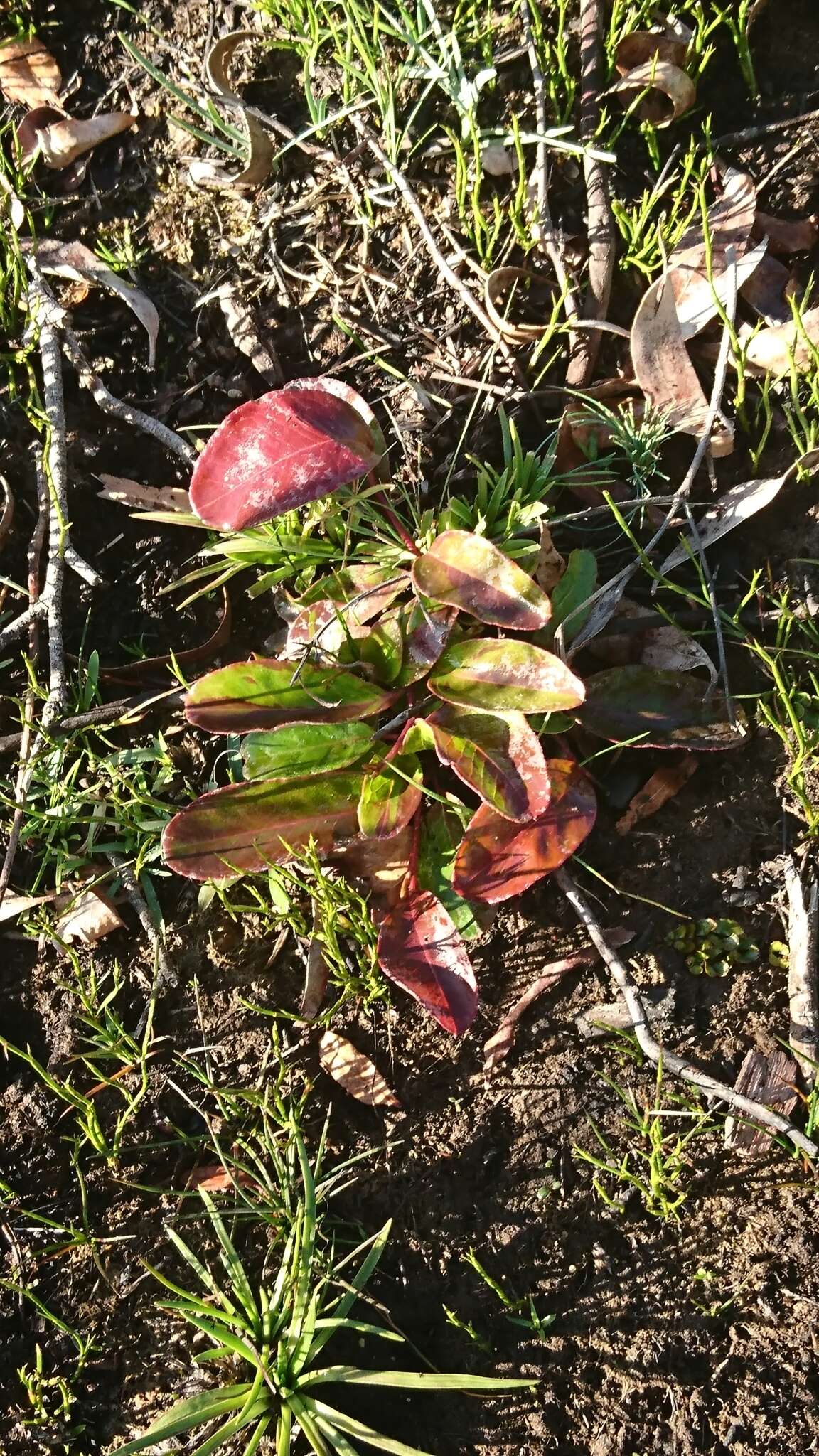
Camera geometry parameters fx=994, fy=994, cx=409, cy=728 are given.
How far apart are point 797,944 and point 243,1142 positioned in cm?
95

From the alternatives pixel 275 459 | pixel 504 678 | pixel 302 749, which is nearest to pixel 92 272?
pixel 275 459

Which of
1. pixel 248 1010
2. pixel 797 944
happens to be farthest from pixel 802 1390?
pixel 248 1010

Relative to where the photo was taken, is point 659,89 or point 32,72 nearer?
point 659,89

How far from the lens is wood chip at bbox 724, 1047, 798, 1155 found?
1521 mm

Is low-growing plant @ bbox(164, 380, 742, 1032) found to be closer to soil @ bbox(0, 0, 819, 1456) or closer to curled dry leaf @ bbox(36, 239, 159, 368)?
soil @ bbox(0, 0, 819, 1456)

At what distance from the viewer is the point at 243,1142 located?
1602mm

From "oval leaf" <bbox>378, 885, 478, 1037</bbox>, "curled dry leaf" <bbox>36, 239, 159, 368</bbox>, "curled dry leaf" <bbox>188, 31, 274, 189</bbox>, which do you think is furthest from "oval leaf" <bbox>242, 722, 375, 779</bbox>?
"curled dry leaf" <bbox>188, 31, 274, 189</bbox>

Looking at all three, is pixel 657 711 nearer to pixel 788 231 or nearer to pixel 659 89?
pixel 788 231

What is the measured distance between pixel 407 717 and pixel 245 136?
4.14ft

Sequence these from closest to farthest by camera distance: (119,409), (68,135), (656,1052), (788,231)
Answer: (656,1052) < (788,231) < (119,409) < (68,135)

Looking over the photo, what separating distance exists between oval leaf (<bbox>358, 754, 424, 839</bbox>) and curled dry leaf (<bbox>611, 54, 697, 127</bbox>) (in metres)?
1.35

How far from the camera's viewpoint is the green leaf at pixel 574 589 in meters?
1.71

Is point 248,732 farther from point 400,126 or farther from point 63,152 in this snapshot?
point 63,152

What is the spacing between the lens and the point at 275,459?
61.3 inches
